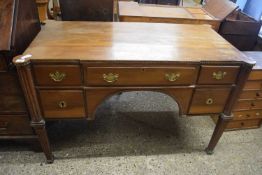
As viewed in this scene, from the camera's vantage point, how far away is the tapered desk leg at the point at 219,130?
53.0 inches

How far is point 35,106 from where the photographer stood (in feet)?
3.76

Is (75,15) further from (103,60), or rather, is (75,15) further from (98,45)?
(103,60)

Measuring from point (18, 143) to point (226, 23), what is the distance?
1943 millimetres

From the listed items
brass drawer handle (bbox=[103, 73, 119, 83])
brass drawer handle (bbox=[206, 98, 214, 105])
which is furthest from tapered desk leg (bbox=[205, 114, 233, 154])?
brass drawer handle (bbox=[103, 73, 119, 83])

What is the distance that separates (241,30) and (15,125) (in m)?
1.94

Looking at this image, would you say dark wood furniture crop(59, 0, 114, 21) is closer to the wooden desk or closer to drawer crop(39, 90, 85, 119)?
the wooden desk

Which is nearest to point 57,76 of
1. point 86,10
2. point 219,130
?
point 86,10

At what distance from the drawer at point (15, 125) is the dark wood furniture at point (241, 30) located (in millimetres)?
1746

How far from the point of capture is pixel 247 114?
5.53 feet

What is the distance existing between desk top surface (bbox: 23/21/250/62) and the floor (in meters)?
0.78

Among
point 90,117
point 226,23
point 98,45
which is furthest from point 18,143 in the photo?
point 226,23

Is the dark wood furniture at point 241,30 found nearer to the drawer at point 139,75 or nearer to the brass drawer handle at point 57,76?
the drawer at point 139,75

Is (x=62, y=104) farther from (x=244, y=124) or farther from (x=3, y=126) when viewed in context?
(x=244, y=124)

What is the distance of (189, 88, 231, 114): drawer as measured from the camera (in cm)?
124
